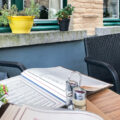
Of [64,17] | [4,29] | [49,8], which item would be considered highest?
[49,8]

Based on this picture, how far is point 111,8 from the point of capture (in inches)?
155

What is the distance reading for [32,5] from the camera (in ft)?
8.12

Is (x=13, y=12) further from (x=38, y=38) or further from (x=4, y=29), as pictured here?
(x=38, y=38)

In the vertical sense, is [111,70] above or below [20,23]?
below

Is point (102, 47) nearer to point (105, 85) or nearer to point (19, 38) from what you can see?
point (19, 38)

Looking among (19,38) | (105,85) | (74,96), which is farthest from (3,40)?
(74,96)

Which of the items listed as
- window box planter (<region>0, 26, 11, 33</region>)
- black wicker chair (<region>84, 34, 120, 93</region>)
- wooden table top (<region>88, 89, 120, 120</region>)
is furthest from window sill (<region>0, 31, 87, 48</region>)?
wooden table top (<region>88, 89, 120, 120</region>)

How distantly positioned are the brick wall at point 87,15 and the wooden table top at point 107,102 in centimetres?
197

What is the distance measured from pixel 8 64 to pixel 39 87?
82 centimetres

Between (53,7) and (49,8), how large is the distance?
8cm

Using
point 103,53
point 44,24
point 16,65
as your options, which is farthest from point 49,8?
point 16,65

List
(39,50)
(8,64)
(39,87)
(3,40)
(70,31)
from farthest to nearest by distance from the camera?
(70,31) < (39,50) < (3,40) < (8,64) < (39,87)

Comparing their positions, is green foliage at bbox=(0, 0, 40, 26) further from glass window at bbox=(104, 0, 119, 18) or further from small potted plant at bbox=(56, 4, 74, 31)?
glass window at bbox=(104, 0, 119, 18)

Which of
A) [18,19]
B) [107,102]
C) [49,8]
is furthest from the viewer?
[49,8]
